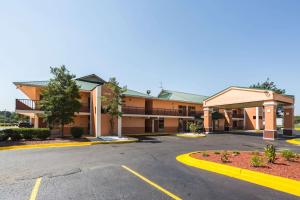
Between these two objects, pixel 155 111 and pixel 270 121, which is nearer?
pixel 270 121

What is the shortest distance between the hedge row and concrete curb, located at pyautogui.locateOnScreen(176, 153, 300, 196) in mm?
14839

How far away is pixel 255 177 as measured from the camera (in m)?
7.05

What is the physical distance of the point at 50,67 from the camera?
20.5 meters

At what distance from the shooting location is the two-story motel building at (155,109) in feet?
76.1

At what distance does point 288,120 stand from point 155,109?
19755 millimetres

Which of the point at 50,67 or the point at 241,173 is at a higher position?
the point at 50,67

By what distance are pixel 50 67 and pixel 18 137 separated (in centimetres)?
759

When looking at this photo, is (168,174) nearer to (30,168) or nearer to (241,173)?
(241,173)

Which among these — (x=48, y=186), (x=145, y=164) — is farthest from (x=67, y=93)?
(x=48, y=186)

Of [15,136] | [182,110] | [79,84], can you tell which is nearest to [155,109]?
[182,110]

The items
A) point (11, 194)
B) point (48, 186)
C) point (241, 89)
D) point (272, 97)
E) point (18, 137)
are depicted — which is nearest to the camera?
point (11, 194)

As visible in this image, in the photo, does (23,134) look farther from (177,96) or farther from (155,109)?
(177,96)

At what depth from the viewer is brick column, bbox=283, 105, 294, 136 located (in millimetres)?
28109

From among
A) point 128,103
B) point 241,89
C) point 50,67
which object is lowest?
point 128,103
